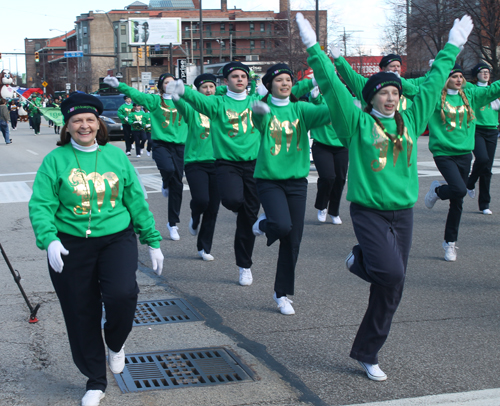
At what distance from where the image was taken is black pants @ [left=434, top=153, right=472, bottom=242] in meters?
7.18

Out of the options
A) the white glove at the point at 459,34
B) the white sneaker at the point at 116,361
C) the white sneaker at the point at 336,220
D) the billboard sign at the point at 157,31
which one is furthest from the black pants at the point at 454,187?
the billboard sign at the point at 157,31

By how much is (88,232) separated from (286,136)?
2218 mm

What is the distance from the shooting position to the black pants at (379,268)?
4.01 meters

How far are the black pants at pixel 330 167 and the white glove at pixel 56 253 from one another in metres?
5.87

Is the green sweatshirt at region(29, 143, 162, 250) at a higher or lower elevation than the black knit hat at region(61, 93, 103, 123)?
lower

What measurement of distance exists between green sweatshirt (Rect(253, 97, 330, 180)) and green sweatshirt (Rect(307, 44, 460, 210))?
1.21 m

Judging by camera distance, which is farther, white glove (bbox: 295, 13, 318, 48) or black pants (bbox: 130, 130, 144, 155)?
black pants (bbox: 130, 130, 144, 155)

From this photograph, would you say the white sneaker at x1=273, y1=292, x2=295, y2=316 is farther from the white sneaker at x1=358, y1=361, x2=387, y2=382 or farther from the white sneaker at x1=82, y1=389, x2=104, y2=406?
the white sneaker at x1=82, y1=389, x2=104, y2=406

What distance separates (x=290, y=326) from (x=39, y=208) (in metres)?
2.30

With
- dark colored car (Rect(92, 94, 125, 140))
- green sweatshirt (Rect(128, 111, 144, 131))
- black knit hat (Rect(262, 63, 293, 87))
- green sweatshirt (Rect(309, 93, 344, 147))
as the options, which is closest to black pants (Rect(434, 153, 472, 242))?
green sweatshirt (Rect(309, 93, 344, 147))

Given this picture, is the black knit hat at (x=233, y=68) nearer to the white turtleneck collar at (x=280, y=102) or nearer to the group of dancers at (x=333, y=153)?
the group of dancers at (x=333, y=153)

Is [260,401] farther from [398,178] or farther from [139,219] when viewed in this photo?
[398,178]

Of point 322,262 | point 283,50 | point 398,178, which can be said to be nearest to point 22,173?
point 322,262

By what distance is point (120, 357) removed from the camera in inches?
160
